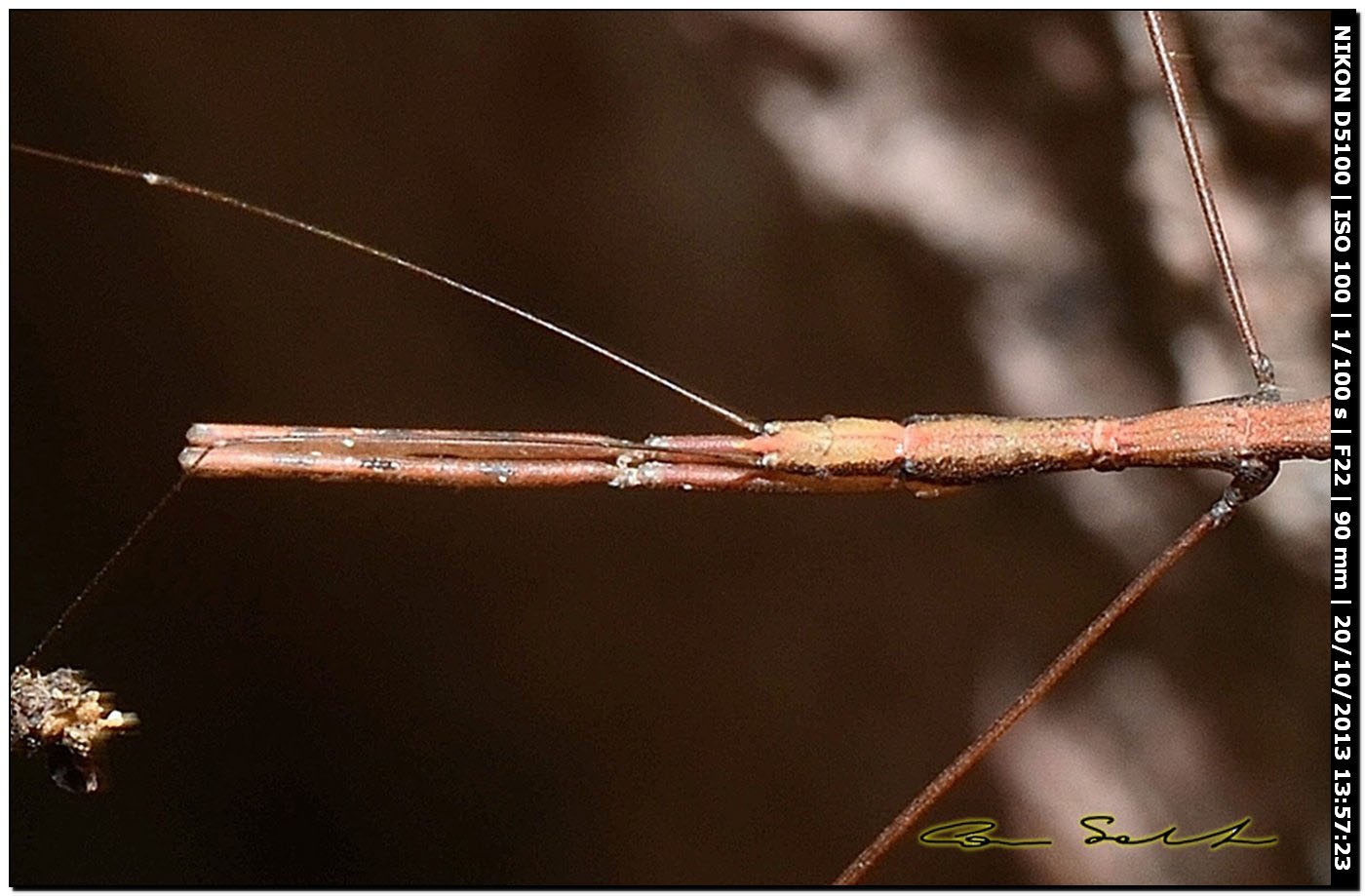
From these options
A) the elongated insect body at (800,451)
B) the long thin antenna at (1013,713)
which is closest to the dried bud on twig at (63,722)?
the elongated insect body at (800,451)

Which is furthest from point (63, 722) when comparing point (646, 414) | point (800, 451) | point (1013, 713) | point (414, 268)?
point (646, 414)

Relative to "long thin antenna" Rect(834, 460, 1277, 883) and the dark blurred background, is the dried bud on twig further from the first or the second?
"long thin antenna" Rect(834, 460, 1277, 883)

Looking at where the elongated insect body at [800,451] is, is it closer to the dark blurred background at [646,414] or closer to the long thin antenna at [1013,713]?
the long thin antenna at [1013,713]

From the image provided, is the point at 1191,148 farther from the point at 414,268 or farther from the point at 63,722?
the point at 63,722

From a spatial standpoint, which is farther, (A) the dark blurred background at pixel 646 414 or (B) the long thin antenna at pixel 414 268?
(A) the dark blurred background at pixel 646 414

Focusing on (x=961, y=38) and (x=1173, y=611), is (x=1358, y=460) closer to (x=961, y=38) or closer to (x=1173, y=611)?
(x=1173, y=611)

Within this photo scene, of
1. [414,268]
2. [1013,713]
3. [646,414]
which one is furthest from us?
[646,414]

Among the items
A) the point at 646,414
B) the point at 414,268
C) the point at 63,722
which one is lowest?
the point at 63,722

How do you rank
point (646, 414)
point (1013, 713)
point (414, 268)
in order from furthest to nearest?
point (646, 414) → point (1013, 713) → point (414, 268)
